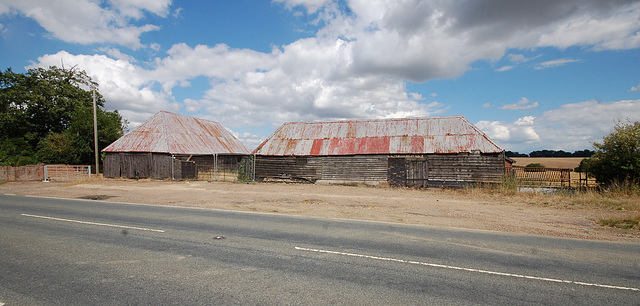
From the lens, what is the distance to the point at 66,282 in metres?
4.89

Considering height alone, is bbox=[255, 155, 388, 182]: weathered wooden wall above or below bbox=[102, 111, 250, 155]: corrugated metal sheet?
below

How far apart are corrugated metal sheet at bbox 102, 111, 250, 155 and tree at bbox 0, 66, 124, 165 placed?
7653 millimetres

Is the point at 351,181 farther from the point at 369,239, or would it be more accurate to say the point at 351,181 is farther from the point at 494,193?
the point at 369,239

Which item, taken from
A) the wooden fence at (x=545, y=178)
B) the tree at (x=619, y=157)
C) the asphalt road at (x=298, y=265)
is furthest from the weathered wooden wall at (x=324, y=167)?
the asphalt road at (x=298, y=265)

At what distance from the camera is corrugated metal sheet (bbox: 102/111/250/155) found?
31078 mm

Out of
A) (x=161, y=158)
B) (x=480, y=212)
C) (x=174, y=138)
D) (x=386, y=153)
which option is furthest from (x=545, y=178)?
(x=174, y=138)

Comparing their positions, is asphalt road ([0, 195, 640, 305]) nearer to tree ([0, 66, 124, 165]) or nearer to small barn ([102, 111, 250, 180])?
small barn ([102, 111, 250, 180])

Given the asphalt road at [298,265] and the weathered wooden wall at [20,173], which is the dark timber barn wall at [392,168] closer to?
the asphalt road at [298,265]

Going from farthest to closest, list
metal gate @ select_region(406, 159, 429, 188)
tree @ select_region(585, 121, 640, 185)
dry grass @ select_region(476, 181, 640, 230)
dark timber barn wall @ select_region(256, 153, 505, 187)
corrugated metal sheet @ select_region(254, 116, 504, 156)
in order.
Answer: corrugated metal sheet @ select_region(254, 116, 504, 156) → metal gate @ select_region(406, 159, 429, 188) → dark timber barn wall @ select_region(256, 153, 505, 187) → tree @ select_region(585, 121, 640, 185) → dry grass @ select_region(476, 181, 640, 230)

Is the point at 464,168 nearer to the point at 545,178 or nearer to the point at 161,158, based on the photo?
the point at 545,178

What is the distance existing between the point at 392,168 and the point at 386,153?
120 centimetres

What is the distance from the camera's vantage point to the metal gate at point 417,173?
23.8 metres

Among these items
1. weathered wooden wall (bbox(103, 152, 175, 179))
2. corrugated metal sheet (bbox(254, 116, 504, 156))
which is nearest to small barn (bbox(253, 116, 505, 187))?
corrugated metal sheet (bbox(254, 116, 504, 156))

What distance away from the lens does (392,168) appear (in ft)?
80.5
